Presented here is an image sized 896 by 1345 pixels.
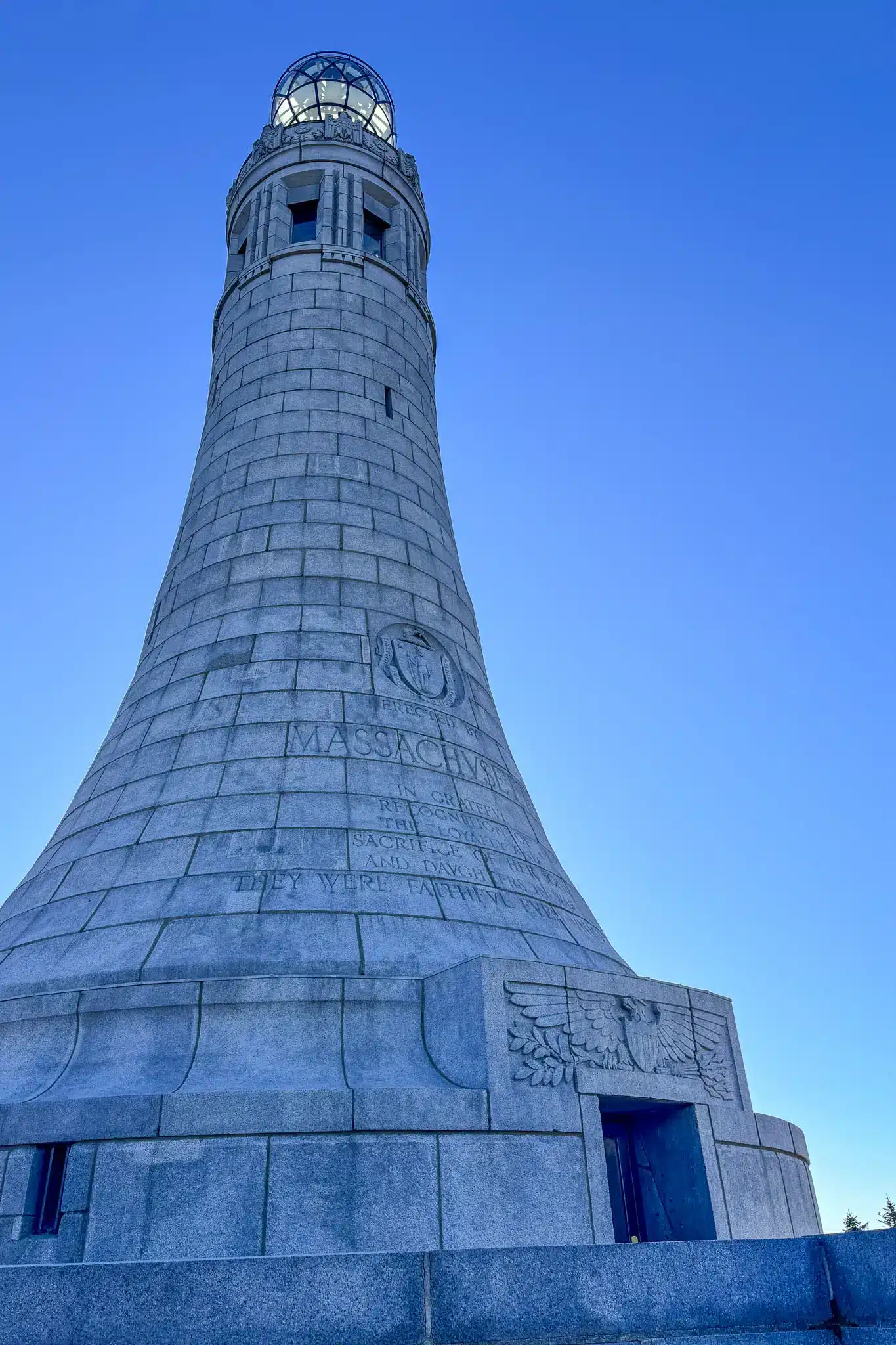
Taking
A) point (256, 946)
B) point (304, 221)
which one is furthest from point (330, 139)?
point (256, 946)

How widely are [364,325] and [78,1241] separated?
14.8m

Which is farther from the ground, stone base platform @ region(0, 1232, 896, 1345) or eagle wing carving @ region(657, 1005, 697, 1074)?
eagle wing carving @ region(657, 1005, 697, 1074)

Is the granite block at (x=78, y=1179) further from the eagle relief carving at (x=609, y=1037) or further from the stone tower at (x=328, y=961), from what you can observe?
the eagle relief carving at (x=609, y=1037)

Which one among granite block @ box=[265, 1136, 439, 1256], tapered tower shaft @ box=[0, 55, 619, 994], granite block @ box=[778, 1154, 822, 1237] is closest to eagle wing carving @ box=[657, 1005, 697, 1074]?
tapered tower shaft @ box=[0, 55, 619, 994]

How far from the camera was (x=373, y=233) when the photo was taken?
816 inches

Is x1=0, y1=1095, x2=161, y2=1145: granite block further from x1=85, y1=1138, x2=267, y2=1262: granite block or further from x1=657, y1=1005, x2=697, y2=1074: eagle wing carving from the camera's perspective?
x1=657, y1=1005, x2=697, y2=1074: eagle wing carving

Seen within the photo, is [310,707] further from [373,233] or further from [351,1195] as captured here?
[373,233]

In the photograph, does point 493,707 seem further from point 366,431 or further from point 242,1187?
point 242,1187

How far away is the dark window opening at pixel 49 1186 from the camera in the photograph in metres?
7.99

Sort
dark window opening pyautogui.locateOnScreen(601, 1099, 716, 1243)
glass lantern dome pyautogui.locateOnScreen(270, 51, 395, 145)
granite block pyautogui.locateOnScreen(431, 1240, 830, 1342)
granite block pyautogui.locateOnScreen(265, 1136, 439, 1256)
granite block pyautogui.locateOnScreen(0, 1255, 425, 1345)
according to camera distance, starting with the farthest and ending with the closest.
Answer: glass lantern dome pyautogui.locateOnScreen(270, 51, 395, 145), dark window opening pyautogui.locateOnScreen(601, 1099, 716, 1243), granite block pyautogui.locateOnScreen(265, 1136, 439, 1256), granite block pyautogui.locateOnScreen(431, 1240, 830, 1342), granite block pyautogui.locateOnScreen(0, 1255, 425, 1345)

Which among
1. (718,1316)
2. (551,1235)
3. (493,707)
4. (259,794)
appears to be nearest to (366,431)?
(493,707)

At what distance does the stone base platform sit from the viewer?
5.04 meters

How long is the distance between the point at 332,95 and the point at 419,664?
612 inches

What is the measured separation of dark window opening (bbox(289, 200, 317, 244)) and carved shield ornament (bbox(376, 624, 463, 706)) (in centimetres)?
1011
